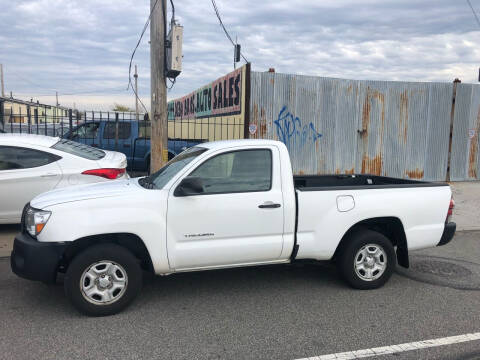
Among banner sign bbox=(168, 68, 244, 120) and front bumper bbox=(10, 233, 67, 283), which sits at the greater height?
banner sign bbox=(168, 68, 244, 120)

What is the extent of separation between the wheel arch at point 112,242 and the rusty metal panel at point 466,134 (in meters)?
11.6

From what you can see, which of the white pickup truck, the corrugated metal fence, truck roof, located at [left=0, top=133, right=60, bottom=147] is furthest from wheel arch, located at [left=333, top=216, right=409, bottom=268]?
the corrugated metal fence

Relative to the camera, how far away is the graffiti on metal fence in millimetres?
11648

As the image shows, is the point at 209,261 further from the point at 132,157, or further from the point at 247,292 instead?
the point at 132,157

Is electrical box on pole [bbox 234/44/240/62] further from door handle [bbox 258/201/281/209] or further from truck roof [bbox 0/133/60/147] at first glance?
door handle [bbox 258/201/281/209]

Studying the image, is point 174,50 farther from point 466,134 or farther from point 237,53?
point 466,134

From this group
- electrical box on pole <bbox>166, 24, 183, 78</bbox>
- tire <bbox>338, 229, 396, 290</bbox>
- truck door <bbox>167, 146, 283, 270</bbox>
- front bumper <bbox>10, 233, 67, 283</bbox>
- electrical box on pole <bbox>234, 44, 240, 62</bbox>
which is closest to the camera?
front bumper <bbox>10, 233, 67, 283</bbox>

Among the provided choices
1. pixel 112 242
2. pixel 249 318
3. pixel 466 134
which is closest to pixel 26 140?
pixel 112 242

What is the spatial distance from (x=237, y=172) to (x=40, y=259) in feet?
6.50

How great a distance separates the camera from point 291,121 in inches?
462

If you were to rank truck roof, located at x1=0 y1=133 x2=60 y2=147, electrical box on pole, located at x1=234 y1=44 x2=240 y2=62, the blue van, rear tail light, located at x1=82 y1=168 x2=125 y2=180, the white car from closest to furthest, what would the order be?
1. the white car
2. truck roof, located at x1=0 y1=133 x2=60 y2=147
3. rear tail light, located at x1=82 y1=168 x2=125 y2=180
4. the blue van
5. electrical box on pole, located at x1=234 y1=44 x2=240 y2=62

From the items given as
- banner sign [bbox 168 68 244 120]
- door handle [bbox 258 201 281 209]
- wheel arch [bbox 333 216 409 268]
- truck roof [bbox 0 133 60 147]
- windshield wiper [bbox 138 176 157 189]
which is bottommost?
wheel arch [bbox 333 216 409 268]

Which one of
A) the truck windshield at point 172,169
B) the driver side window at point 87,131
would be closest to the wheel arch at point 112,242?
the truck windshield at point 172,169

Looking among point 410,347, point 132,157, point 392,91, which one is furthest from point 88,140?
point 410,347
